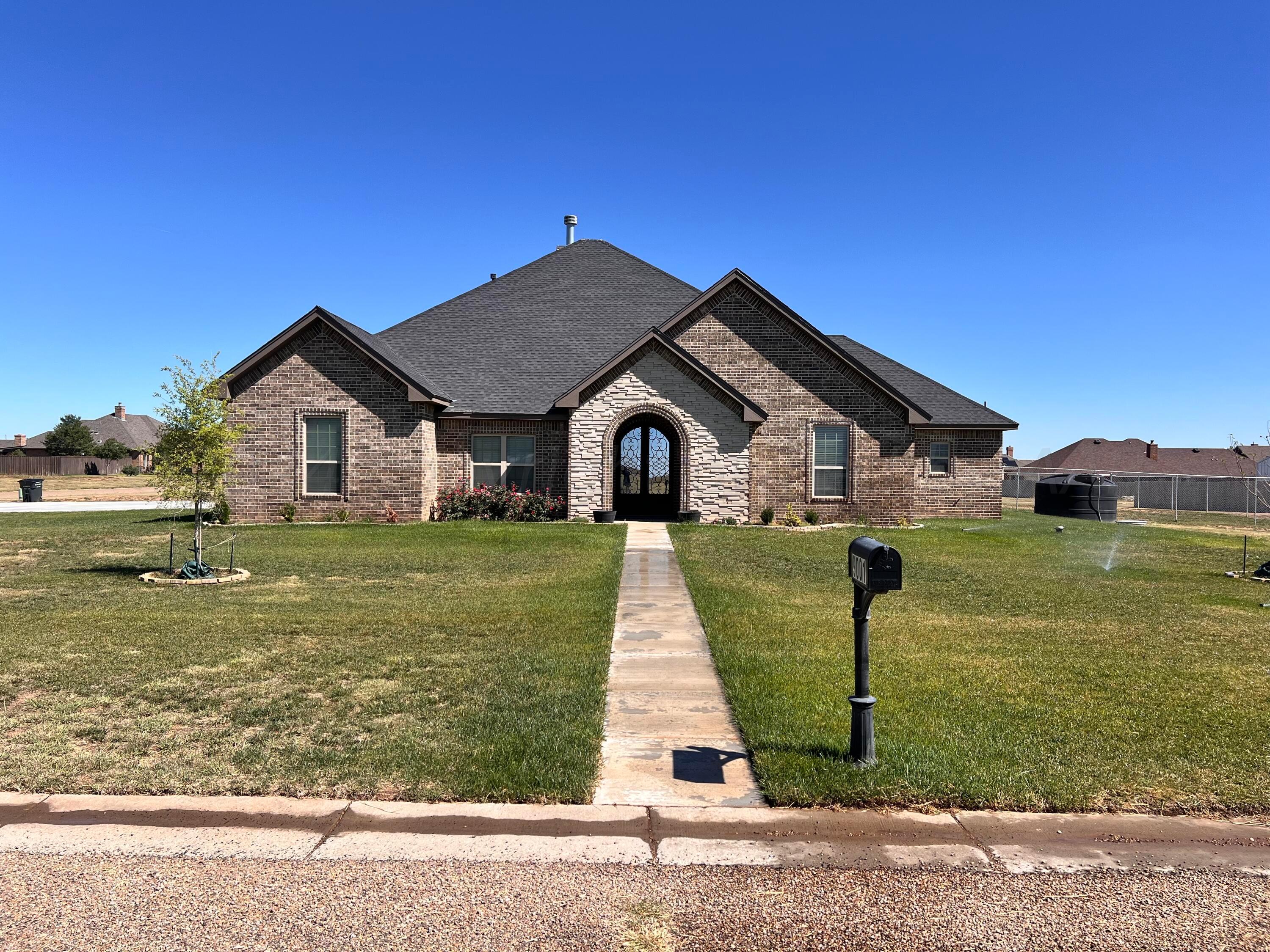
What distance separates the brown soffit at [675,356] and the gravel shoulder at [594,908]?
59.8ft

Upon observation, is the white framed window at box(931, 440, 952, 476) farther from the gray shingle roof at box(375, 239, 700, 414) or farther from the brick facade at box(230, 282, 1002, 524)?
the gray shingle roof at box(375, 239, 700, 414)

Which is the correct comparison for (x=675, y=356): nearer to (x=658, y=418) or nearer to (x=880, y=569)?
(x=658, y=418)

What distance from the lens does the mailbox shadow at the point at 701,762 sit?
16.1ft

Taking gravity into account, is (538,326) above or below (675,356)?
above

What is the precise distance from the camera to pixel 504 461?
76.3 feet

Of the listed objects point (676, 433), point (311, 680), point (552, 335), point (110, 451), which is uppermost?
point (552, 335)

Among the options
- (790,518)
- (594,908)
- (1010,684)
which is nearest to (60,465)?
(790,518)

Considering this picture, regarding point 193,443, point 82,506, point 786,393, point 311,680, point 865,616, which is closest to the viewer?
point 865,616

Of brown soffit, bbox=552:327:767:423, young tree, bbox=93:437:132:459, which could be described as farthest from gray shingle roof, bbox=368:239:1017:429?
young tree, bbox=93:437:132:459

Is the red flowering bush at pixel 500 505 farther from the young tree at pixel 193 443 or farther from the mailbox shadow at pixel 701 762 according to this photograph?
the mailbox shadow at pixel 701 762

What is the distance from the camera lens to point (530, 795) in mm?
4559

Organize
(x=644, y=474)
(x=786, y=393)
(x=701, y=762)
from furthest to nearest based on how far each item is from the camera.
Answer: (x=644, y=474) → (x=786, y=393) → (x=701, y=762)

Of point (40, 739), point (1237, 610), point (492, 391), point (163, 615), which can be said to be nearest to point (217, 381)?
point (163, 615)

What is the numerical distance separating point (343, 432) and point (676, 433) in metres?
9.53
